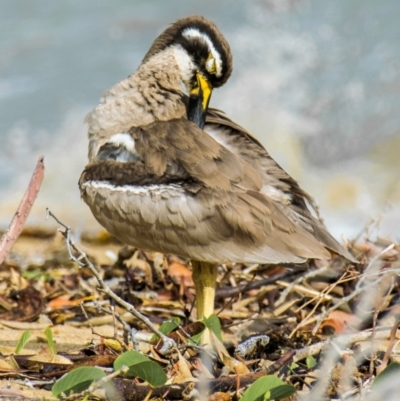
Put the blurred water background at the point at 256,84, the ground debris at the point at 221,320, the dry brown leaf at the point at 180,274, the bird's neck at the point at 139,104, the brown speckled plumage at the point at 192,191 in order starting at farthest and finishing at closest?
the blurred water background at the point at 256,84 → the dry brown leaf at the point at 180,274 → the bird's neck at the point at 139,104 → the brown speckled plumage at the point at 192,191 → the ground debris at the point at 221,320

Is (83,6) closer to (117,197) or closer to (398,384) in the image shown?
(117,197)

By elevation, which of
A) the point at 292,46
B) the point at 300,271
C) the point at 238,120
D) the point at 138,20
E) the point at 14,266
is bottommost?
the point at 300,271

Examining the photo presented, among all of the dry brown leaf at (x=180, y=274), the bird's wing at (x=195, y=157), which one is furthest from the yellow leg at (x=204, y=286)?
the dry brown leaf at (x=180, y=274)

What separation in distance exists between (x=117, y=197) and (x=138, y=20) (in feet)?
23.9

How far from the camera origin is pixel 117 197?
15.7 feet

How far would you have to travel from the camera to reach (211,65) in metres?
5.54

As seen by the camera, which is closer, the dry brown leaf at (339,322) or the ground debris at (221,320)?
the ground debris at (221,320)

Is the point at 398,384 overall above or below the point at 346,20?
below

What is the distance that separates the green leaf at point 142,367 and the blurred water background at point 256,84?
5.40 metres

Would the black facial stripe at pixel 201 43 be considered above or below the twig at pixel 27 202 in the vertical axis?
above

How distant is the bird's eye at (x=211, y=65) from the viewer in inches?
217

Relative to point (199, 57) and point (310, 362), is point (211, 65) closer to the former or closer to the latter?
point (199, 57)

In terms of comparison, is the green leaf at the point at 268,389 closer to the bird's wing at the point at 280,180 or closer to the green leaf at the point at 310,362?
the green leaf at the point at 310,362

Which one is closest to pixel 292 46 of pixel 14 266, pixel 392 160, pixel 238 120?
pixel 238 120
